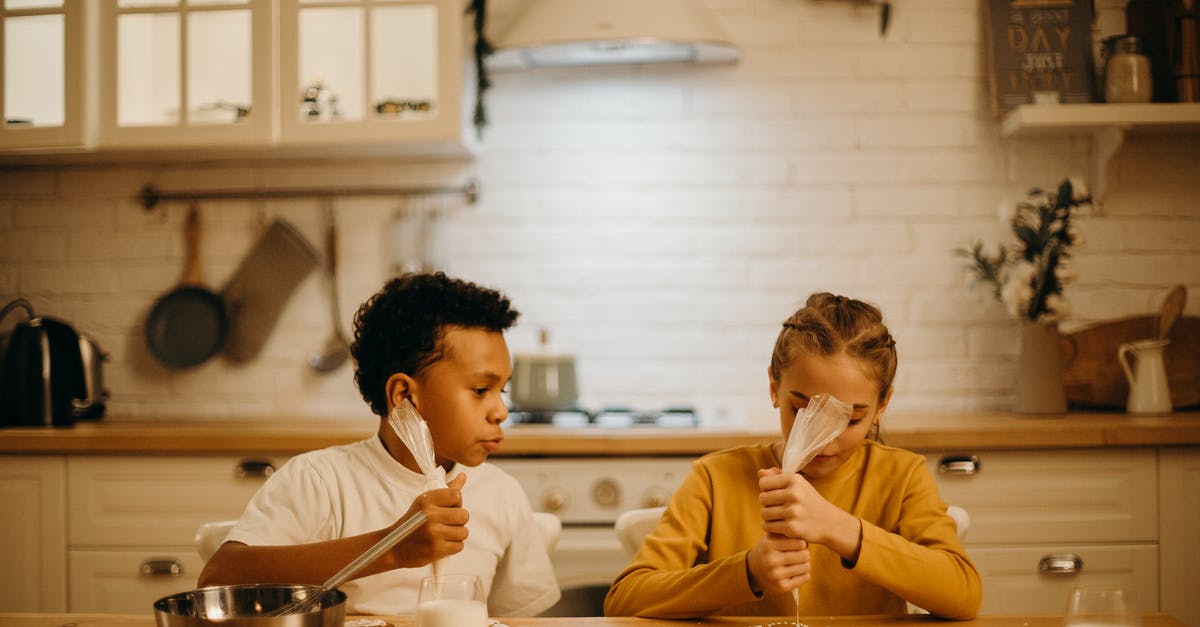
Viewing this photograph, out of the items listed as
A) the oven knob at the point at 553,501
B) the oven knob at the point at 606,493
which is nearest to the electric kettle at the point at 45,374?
the oven knob at the point at 553,501

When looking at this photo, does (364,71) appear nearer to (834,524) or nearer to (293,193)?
(293,193)

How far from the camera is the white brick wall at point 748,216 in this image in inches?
121

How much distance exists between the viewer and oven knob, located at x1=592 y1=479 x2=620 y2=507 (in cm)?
246

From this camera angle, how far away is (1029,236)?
277 centimetres

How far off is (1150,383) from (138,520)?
2494mm

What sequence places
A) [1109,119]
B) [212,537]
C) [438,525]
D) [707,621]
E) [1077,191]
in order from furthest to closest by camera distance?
[1109,119], [1077,191], [212,537], [707,621], [438,525]

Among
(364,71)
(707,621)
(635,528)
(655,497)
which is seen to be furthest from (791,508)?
(364,71)

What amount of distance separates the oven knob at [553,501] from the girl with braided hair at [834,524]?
901mm

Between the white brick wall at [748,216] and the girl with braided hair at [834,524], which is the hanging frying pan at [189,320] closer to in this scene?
the white brick wall at [748,216]

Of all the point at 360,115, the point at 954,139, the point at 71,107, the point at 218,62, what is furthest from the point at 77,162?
the point at 954,139

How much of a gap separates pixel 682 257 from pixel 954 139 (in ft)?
2.73

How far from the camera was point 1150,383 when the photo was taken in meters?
2.76

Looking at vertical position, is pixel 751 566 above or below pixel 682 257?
below

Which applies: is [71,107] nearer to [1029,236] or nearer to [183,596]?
[183,596]
